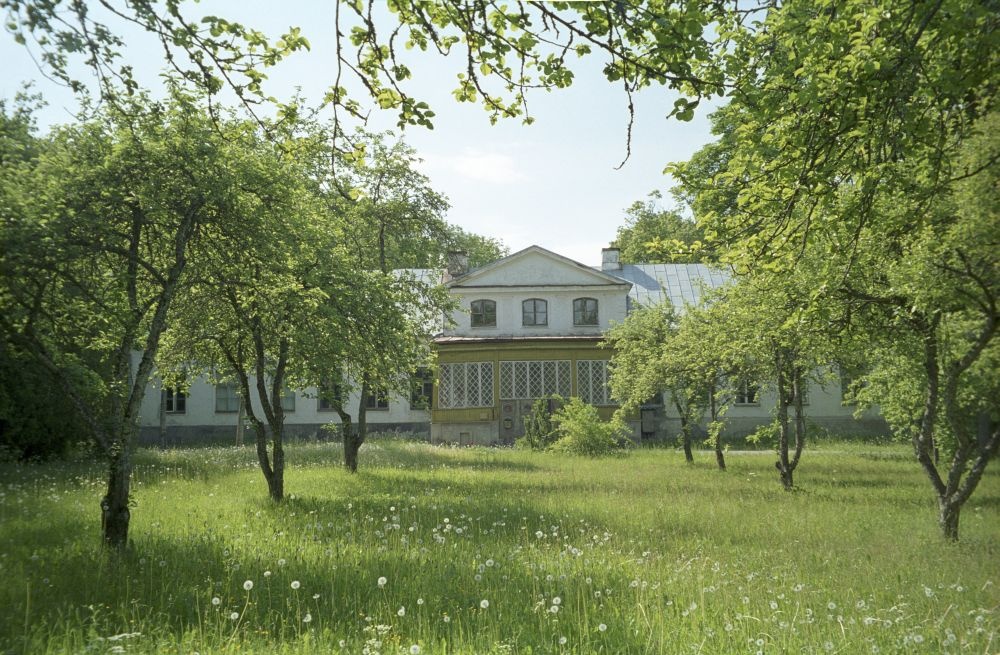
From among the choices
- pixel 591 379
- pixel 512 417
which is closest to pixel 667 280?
pixel 591 379

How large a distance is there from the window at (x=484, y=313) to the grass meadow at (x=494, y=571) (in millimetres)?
21410

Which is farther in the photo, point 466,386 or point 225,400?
point 225,400

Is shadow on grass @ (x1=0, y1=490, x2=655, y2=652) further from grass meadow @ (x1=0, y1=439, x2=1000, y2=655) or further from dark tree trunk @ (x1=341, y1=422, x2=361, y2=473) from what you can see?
dark tree trunk @ (x1=341, y1=422, x2=361, y2=473)

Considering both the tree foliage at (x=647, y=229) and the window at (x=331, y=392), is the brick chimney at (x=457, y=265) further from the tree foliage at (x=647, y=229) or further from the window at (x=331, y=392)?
Result: the window at (x=331, y=392)

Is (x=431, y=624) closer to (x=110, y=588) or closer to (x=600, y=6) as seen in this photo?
(x=110, y=588)

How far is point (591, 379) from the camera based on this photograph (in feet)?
117

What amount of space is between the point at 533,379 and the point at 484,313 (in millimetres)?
4425

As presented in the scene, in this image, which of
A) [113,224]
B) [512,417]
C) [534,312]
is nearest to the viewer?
[113,224]

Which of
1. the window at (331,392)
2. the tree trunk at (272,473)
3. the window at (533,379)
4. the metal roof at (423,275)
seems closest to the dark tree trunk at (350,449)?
the window at (331,392)

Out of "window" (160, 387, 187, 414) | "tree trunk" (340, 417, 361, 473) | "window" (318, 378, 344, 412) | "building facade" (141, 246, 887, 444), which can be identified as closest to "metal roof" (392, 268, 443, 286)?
"building facade" (141, 246, 887, 444)

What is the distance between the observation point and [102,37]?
5.52 metres

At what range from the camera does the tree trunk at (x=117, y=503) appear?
26.4 ft

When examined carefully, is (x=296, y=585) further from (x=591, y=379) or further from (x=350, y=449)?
(x=591, y=379)

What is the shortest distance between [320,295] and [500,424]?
25.1 m
